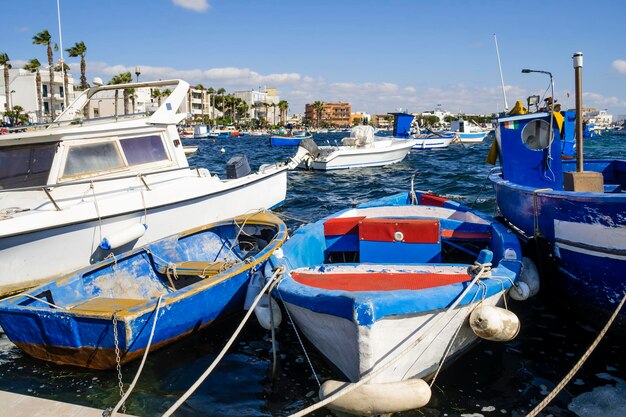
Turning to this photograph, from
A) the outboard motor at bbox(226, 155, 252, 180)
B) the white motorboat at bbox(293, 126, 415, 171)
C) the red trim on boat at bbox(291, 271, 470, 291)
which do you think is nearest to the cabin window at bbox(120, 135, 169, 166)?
the outboard motor at bbox(226, 155, 252, 180)

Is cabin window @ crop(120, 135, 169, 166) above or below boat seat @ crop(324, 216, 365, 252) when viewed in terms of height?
above

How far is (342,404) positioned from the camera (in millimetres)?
4309

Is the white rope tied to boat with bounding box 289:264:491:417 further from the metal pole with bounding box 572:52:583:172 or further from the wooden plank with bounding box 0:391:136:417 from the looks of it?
the metal pole with bounding box 572:52:583:172

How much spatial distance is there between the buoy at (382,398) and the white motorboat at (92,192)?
17.8ft

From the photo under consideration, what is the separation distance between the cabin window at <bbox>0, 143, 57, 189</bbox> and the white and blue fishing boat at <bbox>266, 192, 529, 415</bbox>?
5076 mm

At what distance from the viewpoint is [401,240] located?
7.26 metres

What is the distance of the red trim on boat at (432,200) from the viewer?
31.4 feet

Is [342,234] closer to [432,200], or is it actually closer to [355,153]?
[432,200]

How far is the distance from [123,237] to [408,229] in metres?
4.76

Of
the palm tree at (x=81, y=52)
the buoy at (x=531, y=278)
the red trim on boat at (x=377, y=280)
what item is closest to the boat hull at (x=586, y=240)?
the buoy at (x=531, y=278)

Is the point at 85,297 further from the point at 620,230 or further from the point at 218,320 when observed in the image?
the point at 620,230

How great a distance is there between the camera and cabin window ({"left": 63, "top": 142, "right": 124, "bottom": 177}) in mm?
8953

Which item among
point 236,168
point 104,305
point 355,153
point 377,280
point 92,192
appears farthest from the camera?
point 355,153

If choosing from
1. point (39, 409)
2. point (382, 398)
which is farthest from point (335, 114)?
point (39, 409)
